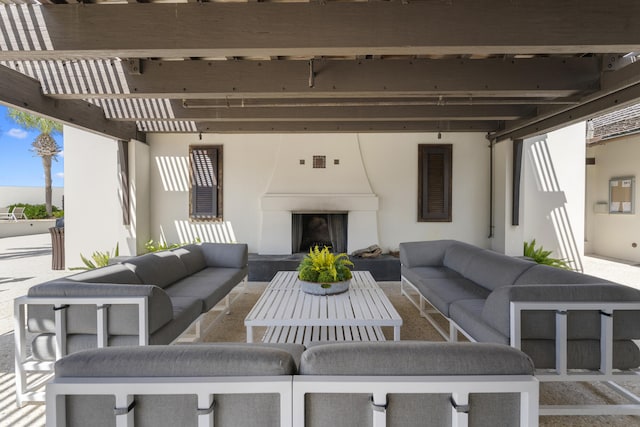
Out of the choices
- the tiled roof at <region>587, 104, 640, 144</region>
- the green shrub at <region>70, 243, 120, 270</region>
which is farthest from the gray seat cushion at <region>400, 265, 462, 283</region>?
the tiled roof at <region>587, 104, 640, 144</region>

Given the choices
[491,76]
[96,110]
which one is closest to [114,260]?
[96,110]

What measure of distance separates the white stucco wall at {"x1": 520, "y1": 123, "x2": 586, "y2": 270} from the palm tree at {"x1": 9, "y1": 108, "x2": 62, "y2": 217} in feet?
50.4

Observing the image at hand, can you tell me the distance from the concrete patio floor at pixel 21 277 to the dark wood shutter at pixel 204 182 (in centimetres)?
255

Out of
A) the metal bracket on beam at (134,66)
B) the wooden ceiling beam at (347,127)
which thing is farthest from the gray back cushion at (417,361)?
the wooden ceiling beam at (347,127)

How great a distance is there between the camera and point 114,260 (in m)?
5.22

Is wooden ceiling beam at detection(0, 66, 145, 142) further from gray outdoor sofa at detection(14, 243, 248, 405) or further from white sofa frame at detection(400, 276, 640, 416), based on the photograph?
white sofa frame at detection(400, 276, 640, 416)

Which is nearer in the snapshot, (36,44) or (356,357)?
(356,357)

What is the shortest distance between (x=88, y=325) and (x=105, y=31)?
84.4 inches

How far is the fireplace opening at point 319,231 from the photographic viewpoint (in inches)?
240

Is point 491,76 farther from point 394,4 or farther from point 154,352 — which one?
point 154,352

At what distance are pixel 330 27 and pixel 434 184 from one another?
443 cm

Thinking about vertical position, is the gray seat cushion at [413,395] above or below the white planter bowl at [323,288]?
above

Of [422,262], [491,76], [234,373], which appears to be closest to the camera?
[234,373]

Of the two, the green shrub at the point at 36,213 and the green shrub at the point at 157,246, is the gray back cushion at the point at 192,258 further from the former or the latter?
the green shrub at the point at 36,213
